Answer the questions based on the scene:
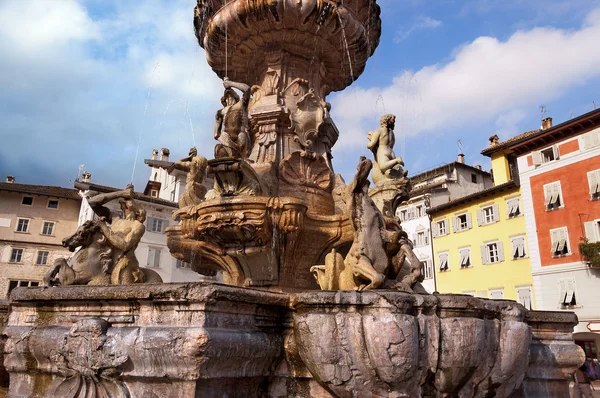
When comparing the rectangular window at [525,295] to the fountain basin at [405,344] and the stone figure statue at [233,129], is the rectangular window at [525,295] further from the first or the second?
the fountain basin at [405,344]

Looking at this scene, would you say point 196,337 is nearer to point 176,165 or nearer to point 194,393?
point 194,393

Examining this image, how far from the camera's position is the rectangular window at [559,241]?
24422mm

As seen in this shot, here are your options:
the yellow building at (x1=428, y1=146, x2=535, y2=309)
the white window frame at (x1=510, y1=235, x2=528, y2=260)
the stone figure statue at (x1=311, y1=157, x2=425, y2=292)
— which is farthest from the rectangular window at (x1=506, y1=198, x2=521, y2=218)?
the stone figure statue at (x1=311, y1=157, x2=425, y2=292)

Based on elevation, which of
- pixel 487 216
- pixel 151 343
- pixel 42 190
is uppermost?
pixel 42 190

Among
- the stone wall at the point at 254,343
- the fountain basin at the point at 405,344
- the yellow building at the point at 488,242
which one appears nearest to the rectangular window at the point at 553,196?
the yellow building at the point at 488,242

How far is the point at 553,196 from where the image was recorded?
25.5 metres

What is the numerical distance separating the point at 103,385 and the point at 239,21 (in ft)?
23.2

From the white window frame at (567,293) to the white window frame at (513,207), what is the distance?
16.4ft

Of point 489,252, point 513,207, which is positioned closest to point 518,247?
point 489,252

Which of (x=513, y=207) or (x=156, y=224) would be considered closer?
(x=513, y=207)

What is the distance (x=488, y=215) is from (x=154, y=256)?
73.7 feet

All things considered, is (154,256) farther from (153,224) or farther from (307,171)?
(307,171)

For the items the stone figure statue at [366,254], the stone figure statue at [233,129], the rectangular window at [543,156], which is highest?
the rectangular window at [543,156]

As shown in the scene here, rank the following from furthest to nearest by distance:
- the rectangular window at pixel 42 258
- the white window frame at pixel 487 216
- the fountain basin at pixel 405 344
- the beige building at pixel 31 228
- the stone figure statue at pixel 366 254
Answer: the rectangular window at pixel 42 258 → the beige building at pixel 31 228 → the white window frame at pixel 487 216 → the stone figure statue at pixel 366 254 → the fountain basin at pixel 405 344
